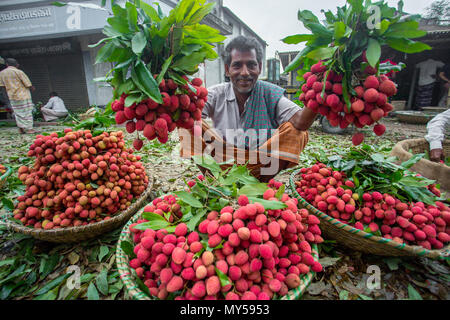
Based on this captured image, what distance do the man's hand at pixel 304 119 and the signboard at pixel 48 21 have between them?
254 inches

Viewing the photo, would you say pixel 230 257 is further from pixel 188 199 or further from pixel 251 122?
pixel 251 122

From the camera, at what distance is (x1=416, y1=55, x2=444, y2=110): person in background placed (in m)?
6.88

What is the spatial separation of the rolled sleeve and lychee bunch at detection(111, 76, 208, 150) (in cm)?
97

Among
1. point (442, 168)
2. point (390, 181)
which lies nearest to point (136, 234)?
point (390, 181)

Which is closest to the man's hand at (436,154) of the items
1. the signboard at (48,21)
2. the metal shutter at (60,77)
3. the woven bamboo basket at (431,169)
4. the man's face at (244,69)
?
the woven bamboo basket at (431,169)

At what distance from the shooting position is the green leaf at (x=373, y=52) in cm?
82

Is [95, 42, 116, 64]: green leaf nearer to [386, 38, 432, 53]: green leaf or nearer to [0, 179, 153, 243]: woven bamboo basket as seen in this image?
[0, 179, 153, 243]: woven bamboo basket

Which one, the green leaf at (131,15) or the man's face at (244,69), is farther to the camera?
the man's face at (244,69)

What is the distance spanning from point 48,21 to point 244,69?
727 centimetres

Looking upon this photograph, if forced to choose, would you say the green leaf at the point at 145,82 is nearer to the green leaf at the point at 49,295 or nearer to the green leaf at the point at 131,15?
the green leaf at the point at 131,15

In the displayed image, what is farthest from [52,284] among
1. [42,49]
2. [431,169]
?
[42,49]

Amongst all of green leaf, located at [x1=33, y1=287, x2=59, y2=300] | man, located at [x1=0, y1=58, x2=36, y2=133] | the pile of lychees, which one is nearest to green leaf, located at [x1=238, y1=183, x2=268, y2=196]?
the pile of lychees

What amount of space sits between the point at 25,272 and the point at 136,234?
28.4 inches

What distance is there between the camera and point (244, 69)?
1.77 m
